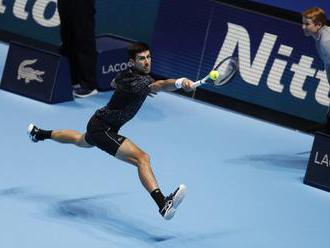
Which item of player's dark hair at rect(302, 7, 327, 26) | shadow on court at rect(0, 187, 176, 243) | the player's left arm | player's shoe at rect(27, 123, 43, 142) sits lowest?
shadow on court at rect(0, 187, 176, 243)

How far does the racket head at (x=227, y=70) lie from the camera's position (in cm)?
959

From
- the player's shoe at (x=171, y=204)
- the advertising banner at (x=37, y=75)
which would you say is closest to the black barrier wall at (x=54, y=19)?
the advertising banner at (x=37, y=75)

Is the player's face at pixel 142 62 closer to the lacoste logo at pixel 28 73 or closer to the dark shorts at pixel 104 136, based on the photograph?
the dark shorts at pixel 104 136

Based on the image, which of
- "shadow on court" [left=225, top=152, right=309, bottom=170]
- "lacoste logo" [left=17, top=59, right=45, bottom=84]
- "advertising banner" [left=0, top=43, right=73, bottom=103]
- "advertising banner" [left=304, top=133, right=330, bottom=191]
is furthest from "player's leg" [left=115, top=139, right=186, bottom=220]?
"lacoste logo" [left=17, top=59, right=45, bottom=84]

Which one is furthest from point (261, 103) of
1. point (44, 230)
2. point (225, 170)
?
point (44, 230)

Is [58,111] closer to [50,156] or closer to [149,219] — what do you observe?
[50,156]

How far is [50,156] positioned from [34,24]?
4.61 metres

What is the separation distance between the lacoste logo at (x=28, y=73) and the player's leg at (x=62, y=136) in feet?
8.42

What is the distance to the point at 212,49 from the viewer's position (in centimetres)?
1327

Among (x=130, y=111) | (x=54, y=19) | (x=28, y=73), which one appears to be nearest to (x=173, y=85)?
(x=130, y=111)

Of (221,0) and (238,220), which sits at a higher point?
(221,0)

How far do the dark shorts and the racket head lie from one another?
1161 mm

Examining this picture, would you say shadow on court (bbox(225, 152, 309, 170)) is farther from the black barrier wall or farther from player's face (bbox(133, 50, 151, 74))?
the black barrier wall

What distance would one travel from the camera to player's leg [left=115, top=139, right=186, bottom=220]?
8484mm
